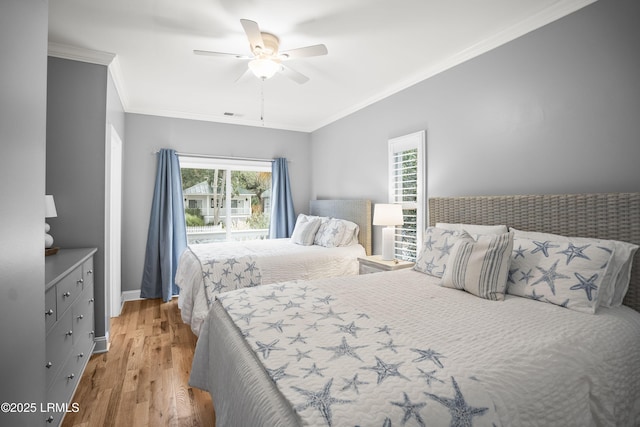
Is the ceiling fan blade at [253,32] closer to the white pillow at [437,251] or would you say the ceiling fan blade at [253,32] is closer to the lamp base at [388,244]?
the white pillow at [437,251]

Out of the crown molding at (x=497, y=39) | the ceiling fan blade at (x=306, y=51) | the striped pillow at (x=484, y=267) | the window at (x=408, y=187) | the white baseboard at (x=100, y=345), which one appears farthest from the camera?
the window at (x=408, y=187)

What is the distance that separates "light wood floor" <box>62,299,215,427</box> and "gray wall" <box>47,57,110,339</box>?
389mm

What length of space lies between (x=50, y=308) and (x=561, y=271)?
2804 mm

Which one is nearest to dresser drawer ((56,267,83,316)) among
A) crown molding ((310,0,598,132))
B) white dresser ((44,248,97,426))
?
white dresser ((44,248,97,426))

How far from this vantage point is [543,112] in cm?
221

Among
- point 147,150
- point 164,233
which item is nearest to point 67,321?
point 164,233

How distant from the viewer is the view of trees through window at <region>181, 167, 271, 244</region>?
4.77 metres

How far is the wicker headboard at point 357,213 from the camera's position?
12.9ft

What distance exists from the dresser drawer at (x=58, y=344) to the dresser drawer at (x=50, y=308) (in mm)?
49

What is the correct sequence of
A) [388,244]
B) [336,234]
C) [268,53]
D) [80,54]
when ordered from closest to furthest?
[268,53] → [80,54] → [388,244] → [336,234]

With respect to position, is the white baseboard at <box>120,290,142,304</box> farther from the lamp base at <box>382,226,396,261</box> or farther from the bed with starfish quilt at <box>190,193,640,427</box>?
the lamp base at <box>382,226,396,261</box>

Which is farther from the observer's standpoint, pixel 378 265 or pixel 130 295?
pixel 130 295

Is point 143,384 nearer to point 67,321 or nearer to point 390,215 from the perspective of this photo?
point 67,321

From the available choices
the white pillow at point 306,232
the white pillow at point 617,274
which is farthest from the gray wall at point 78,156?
the white pillow at point 617,274
